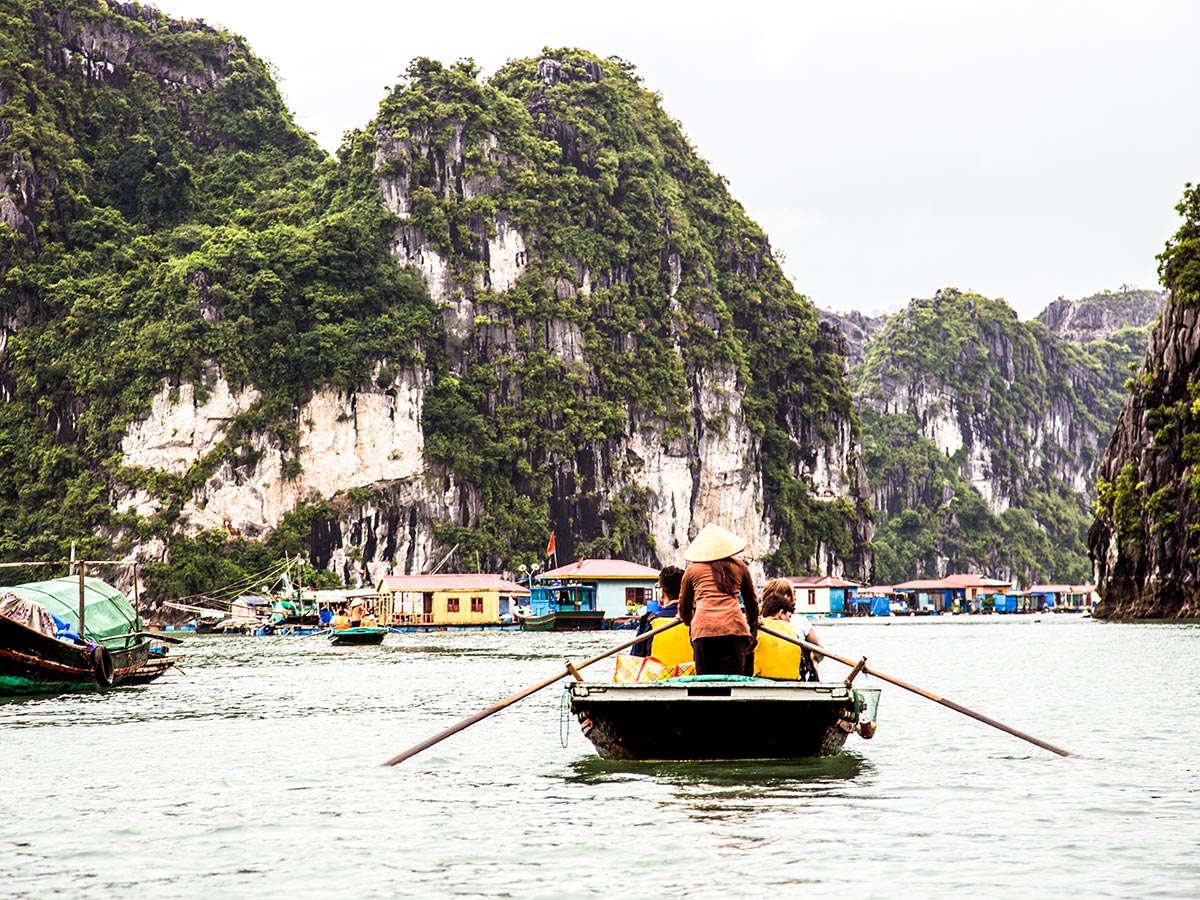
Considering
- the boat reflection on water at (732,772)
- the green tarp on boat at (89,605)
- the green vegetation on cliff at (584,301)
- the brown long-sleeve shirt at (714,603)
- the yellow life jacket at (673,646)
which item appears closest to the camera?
the boat reflection on water at (732,772)

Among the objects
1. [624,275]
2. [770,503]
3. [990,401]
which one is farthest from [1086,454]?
[624,275]

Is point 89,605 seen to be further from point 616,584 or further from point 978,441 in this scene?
point 978,441

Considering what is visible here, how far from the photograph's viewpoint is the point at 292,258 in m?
93.6

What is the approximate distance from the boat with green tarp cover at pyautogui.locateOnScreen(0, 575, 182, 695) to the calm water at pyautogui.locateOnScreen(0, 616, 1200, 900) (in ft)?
6.03

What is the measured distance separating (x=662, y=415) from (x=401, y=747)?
87.7 m

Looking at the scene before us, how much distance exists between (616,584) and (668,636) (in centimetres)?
6219

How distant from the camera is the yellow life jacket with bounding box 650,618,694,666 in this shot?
14.4 meters

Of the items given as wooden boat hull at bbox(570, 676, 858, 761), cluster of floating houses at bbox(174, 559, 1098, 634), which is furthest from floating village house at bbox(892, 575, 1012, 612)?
wooden boat hull at bbox(570, 676, 858, 761)

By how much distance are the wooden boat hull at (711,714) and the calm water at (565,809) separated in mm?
287

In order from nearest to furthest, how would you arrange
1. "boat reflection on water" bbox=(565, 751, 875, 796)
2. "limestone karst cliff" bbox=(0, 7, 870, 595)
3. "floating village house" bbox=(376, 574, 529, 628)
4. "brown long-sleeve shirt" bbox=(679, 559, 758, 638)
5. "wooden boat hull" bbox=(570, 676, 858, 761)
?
1. "wooden boat hull" bbox=(570, 676, 858, 761)
2. "boat reflection on water" bbox=(565, 751, 875, 796)
3. "brown long-sleeve shirt" bbox=(679, 559, 758, 638)
4. "floating village house" bbox=(376, 574, 529, 628)
5. "limestone karst cliff" bbox=(0, 7, 870, 595)

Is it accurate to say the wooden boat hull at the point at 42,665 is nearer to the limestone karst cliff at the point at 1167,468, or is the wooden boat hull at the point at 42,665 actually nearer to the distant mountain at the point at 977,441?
the limestone karst cliff at the point at 1167,468

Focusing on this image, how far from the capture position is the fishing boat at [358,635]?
54.1m

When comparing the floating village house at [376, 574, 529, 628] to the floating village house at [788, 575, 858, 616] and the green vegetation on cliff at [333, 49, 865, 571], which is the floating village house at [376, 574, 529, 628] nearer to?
the green vegetation on cliff at [333, 49, 865, 571]

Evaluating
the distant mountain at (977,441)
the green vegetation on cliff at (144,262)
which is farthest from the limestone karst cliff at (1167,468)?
the distant mountain at (977,441)
